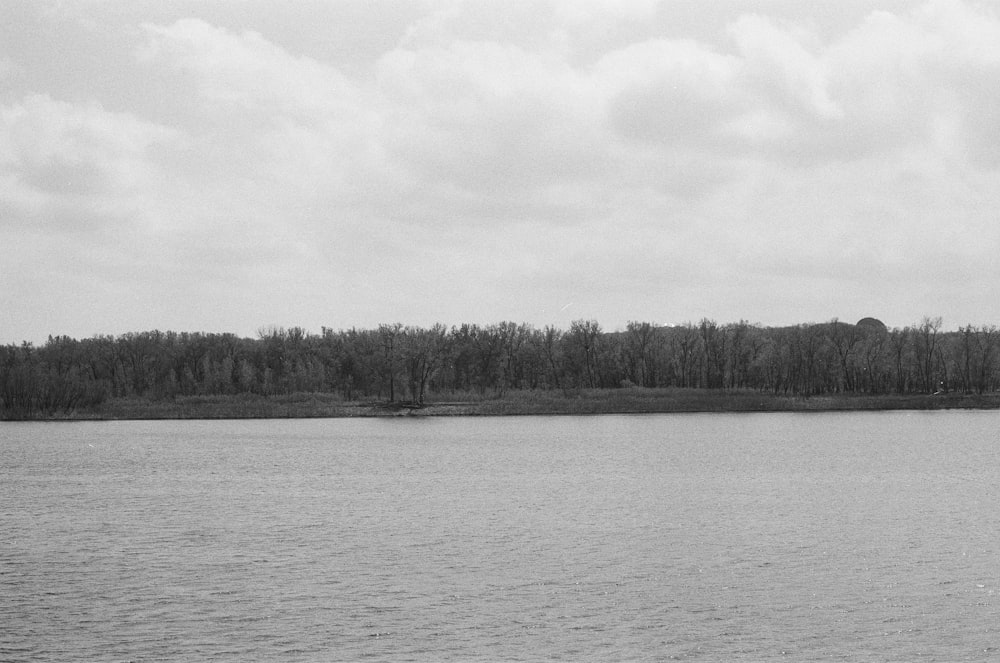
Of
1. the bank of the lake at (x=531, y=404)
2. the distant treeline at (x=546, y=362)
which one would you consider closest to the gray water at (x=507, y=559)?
the bank of the lake at (x=531, y=404)

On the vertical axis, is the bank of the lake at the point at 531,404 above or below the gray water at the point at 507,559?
above

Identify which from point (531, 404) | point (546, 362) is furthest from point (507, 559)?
point (546, 362)

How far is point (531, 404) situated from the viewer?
117 meters

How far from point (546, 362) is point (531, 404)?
101ft

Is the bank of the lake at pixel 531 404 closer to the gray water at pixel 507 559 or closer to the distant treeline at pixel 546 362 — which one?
the distant treeline at pixel 546 362

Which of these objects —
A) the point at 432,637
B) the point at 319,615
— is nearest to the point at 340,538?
the point at 319,615

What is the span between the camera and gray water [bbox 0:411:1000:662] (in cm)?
1941

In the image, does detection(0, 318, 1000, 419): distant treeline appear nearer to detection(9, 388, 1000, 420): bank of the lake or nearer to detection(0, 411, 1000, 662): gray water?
detection(9, 388, 1000, 420): bank of the lake

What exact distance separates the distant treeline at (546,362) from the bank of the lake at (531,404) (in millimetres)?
4788

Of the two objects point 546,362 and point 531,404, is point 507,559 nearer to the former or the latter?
point 531,404

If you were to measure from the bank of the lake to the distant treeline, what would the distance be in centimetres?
479

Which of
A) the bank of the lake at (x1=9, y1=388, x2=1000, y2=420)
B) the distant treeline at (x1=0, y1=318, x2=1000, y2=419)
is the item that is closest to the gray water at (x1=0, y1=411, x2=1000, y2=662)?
the bank of the lake at (x1=9, y1=388, x2=1000, y2=420)

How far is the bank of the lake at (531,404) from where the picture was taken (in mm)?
115000

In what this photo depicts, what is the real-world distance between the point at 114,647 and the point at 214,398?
113 meters
